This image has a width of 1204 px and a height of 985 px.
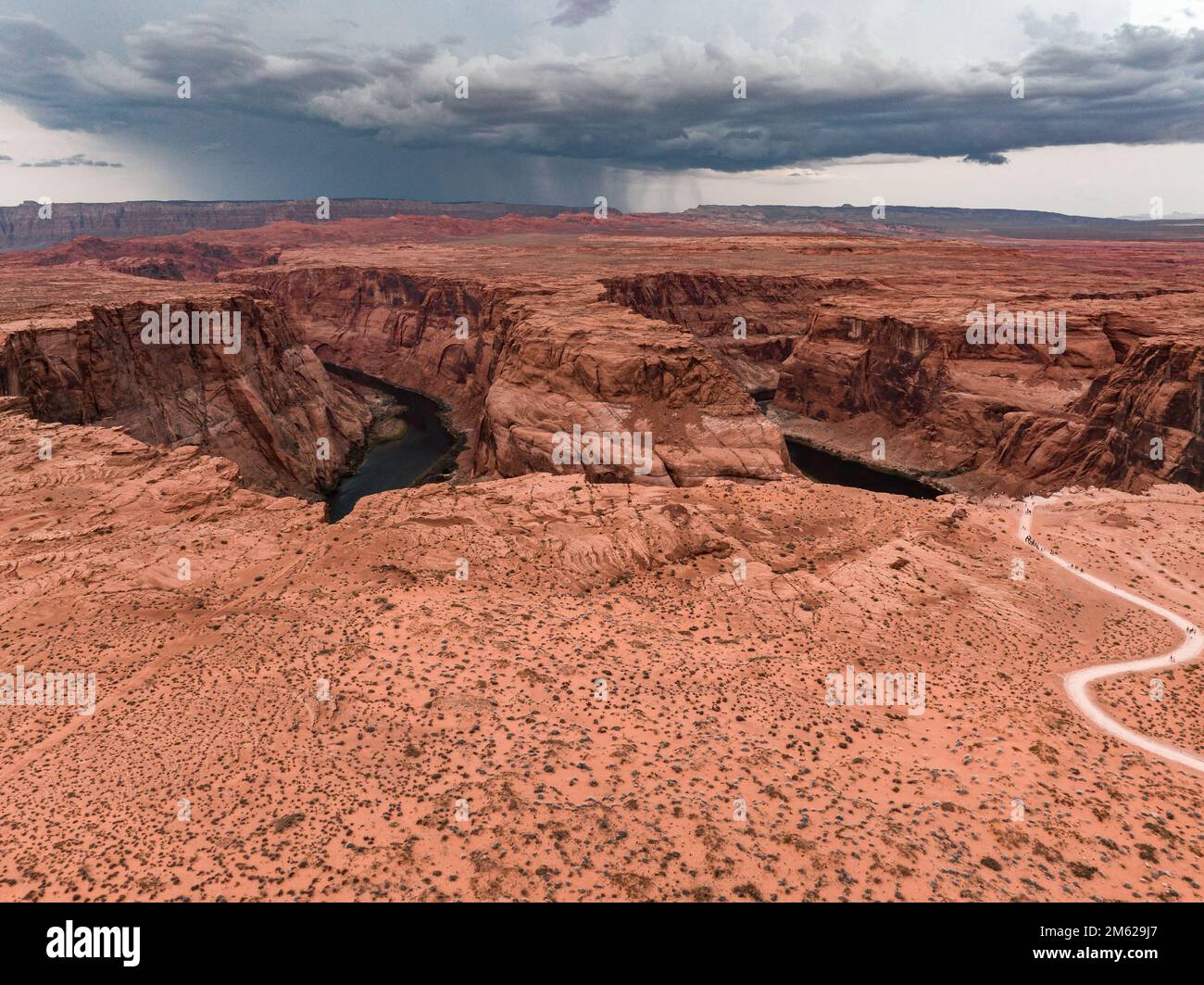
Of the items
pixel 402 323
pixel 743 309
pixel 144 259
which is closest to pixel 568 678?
pixel 743 309

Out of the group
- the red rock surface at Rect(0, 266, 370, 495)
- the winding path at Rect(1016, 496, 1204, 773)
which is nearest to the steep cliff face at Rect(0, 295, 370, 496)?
the red rock surface at Rect(0, 266, 370, 495)

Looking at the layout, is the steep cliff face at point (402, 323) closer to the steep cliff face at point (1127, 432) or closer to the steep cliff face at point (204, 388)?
the steep cliff face at point (204, 388)

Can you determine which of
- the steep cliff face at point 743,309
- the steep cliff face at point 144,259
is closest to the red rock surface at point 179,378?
the steep cliff face at point 743,309

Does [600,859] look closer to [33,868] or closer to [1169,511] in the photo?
[33,868]

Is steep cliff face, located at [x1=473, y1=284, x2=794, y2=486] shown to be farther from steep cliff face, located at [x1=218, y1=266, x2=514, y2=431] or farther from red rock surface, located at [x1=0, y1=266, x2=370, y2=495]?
steep cliff face, located at [x1=218, y1=266, x2=514, y2=431]

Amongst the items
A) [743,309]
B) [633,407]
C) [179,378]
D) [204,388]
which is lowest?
[633,407]

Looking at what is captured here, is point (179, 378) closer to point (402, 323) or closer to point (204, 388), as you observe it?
point (204, 388)
